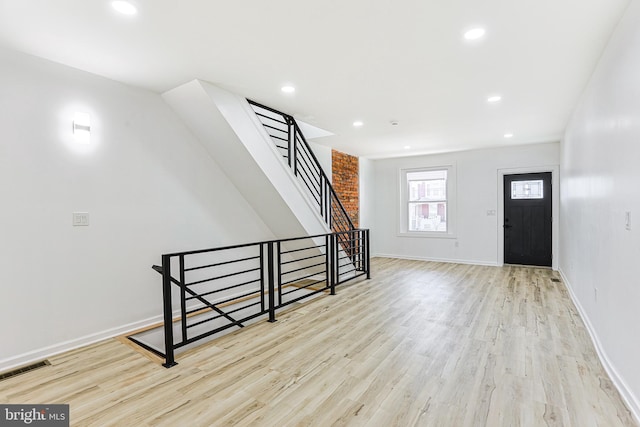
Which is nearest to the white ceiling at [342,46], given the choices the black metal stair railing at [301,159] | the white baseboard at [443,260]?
the black metal stair railing at [301,159]

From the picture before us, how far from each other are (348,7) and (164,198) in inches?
108

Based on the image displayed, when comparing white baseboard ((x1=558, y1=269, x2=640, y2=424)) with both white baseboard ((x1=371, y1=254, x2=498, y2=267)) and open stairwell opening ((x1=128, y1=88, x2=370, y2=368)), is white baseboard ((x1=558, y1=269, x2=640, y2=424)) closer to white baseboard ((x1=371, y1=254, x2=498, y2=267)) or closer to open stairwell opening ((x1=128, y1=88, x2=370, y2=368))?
open stairwell opening ((x1=128, y1=88, x2=370, y2=368))

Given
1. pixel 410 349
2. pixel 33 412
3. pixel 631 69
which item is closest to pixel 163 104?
pixel 33 412

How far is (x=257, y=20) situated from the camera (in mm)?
2152

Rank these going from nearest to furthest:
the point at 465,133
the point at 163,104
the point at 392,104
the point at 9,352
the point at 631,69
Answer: the point at 631,69
the point at 9,352
the point at 163,104
the point at 392,104
the point at 465,133

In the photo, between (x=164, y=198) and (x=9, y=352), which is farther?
(x=164, y=198)

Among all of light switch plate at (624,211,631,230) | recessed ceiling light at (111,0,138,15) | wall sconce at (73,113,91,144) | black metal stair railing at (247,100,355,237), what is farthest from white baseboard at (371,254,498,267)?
recessed ceiling light at (111,0,138,15)

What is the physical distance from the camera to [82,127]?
9.58 feet

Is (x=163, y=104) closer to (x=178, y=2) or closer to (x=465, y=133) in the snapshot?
(x=178, y=2)

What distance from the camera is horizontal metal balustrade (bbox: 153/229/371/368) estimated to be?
2826mm

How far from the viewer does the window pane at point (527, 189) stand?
6223 millimetres

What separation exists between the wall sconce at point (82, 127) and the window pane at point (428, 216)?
649 cm

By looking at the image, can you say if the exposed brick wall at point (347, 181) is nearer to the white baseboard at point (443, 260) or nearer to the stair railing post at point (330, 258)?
the white baseboard at point (443, 260)

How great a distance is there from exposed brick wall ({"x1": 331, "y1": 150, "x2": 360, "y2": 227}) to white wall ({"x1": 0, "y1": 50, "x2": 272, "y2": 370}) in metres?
3.22
